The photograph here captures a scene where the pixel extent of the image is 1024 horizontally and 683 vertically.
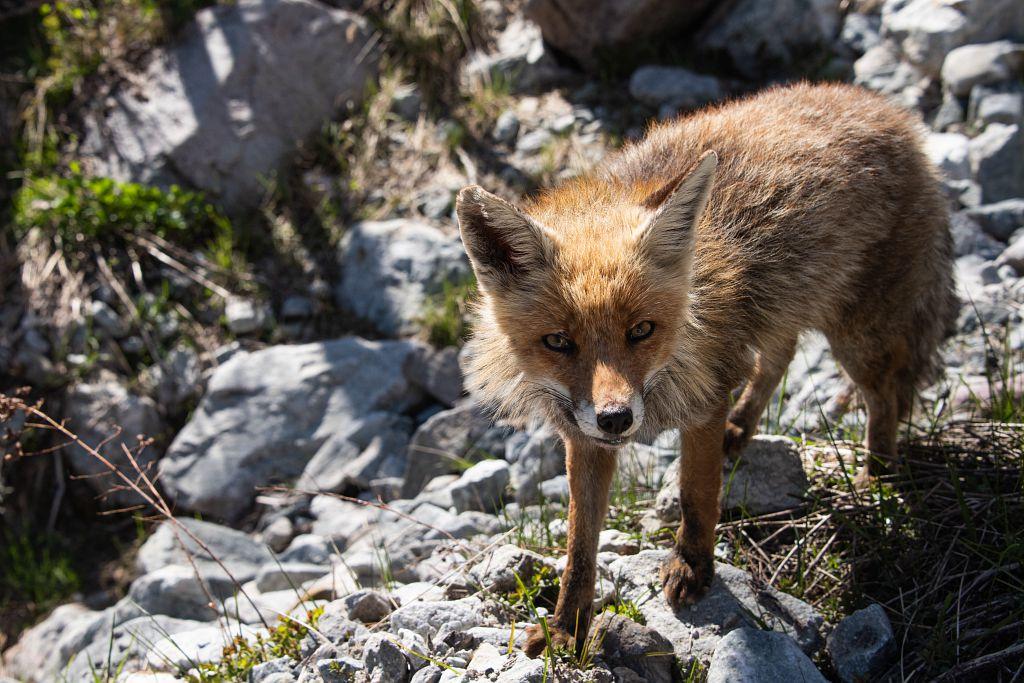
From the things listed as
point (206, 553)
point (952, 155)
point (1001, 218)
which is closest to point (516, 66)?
point (952, 155)

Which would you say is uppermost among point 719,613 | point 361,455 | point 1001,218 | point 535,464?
point 1001,218

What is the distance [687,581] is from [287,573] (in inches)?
91.6

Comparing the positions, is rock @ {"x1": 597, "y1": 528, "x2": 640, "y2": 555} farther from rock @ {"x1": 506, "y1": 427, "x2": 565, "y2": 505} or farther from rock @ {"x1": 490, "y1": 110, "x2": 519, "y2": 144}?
rock @ {"x1": 490, "y1": 110, "x2": 519, "y2": 144}

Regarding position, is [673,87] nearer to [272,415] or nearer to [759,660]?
[272,415]

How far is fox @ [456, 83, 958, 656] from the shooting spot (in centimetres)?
311

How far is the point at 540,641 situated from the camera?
3.22 metres

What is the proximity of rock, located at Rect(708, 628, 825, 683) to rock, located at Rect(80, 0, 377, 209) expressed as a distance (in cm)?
598

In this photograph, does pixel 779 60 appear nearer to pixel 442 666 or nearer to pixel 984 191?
pixel 984 191

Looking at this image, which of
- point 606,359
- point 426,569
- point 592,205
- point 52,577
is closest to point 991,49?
point 592,205

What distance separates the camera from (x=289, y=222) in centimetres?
746

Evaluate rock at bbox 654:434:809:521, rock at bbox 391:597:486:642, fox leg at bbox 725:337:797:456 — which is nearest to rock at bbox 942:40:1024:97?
fox leg at bbox 725:337:797:456

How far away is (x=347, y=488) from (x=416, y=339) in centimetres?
126

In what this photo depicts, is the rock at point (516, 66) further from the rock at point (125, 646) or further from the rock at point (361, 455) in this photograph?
the rock at point (125, 646)

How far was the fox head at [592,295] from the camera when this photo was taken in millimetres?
2965
